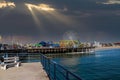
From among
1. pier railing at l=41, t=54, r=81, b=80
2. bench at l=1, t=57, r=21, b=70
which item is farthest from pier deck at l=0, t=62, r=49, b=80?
bench at l=1, t=57, r=21, b=70

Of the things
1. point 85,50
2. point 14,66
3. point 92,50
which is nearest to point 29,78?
point 14,66

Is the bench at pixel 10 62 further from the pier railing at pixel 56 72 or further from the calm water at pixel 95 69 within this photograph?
the calm water at pixel 95 69

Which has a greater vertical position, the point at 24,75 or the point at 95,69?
the point at 24,75

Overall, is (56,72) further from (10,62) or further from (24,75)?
(10,62)

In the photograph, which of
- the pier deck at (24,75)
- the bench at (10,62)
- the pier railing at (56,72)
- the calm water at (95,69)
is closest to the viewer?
the pier railing at (56,72)

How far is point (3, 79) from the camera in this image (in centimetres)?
1432

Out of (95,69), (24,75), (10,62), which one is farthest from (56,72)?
(95,69)

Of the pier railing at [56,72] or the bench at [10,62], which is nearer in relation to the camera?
the pier railing at [56,72]

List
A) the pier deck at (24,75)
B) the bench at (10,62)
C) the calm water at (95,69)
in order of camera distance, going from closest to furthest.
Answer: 1. the pier deck at (24,75)
2. the bench at (10,62)
3. the calm water at (95,69)

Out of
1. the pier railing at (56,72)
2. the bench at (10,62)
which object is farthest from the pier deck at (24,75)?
the bench at (10,62)

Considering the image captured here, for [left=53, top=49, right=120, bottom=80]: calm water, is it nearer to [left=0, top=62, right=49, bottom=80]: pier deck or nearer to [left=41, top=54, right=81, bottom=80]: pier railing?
[left=41, top=54, right=81, bottom=80]: pier railing

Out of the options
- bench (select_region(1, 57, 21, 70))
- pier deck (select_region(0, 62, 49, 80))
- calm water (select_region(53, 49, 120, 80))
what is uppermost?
bench (select_region(1, 57, 21, 70))

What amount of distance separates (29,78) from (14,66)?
24.8 feet

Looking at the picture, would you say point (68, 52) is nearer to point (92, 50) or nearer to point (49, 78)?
point (92, 50)
